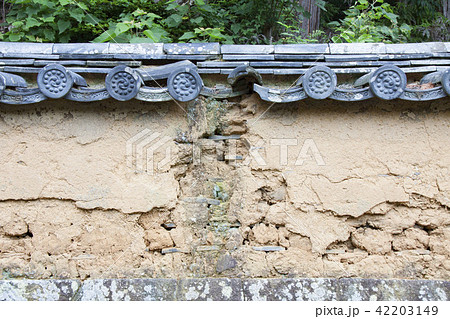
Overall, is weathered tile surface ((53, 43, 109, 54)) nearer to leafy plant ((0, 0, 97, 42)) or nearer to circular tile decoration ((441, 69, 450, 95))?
leafy plant ((0, 0, 97, 42))

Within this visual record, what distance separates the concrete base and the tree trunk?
4.95 metres

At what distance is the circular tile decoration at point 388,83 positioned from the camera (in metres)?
2.74

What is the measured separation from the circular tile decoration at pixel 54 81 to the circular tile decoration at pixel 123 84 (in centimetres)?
28

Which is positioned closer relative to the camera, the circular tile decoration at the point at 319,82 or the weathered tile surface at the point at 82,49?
the circular tile decoration at the point at 319,82

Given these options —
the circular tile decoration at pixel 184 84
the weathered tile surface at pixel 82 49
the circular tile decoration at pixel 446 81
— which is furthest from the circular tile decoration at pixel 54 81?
the circular tile decoration at pixel 446 81

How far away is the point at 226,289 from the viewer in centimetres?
271

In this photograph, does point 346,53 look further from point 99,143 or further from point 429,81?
point 99,143

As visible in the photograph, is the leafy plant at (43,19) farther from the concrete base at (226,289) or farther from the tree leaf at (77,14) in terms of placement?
the concrete base at (226,289)

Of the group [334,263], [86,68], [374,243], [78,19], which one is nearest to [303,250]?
[334,263]

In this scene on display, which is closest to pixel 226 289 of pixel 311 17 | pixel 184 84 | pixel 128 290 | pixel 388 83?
pixel 128 290

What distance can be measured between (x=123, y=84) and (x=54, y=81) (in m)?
0.47

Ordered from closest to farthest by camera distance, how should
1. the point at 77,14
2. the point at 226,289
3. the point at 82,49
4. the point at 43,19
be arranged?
the point at 226,289 < the point at 82,49 < the point at 43,19 < the point at 77,14

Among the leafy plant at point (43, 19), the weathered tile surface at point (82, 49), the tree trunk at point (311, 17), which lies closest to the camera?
the weathered tile surface at point (82, 49)

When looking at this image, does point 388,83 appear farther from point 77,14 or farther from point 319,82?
point 77,14
